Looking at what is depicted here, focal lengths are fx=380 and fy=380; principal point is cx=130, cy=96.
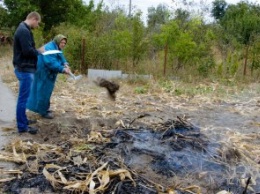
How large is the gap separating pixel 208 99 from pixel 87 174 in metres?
6.58

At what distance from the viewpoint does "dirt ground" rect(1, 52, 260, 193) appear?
15.4 ft

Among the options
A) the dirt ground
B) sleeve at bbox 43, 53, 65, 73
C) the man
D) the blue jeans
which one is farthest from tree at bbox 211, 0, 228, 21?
the blue jeans

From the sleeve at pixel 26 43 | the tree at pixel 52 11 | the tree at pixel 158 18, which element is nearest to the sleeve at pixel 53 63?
the sleeve at pixel 26 43

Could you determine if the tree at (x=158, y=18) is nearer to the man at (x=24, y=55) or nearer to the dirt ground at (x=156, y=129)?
the dirt ground at (x=156, y=129)

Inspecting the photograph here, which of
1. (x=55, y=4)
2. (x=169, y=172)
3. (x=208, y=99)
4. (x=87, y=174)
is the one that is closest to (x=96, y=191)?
(x=87, y=174)

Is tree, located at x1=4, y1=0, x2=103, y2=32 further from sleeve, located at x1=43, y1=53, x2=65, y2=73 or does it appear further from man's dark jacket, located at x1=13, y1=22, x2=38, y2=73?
A: man's dark jacket, located at x1=13, y1=22, x2=38, y2=73

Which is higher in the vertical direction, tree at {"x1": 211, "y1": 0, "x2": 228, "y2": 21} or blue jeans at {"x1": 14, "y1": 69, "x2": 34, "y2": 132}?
tree at {"x1": 211, "y1": 0, "x2": 228, "y2": 21}

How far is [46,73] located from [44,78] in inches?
4.1

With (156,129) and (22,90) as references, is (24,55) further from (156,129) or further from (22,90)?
(156,129)

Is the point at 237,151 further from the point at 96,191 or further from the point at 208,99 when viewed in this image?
the point at 208,99

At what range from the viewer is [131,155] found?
520 cm

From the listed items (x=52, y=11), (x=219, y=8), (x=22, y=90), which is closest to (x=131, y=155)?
(x=22, y=90)

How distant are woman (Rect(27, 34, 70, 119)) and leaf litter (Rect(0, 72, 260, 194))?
0.31 metres

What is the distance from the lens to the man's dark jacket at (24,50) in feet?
19.5
